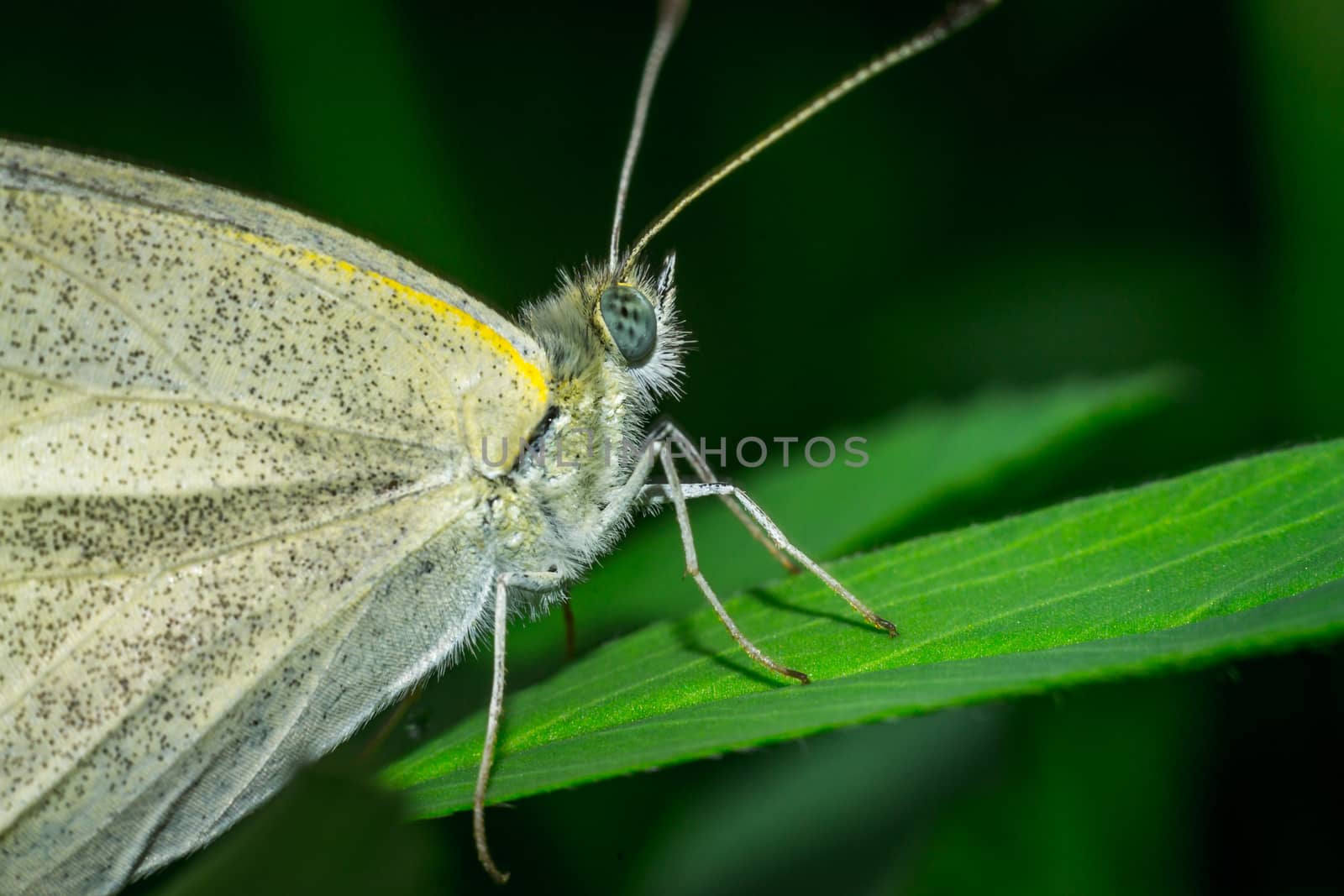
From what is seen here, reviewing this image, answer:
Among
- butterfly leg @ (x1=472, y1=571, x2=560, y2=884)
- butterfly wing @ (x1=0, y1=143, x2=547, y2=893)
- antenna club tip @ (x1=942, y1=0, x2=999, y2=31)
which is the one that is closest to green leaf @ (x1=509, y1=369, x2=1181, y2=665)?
butterfly leg @ (x1=472, y1=571, x2=560, y2=884)

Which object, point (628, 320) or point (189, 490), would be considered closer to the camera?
point (189, 490)

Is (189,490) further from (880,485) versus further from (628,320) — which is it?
(880,485)

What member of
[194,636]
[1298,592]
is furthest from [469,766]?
[1298,592]

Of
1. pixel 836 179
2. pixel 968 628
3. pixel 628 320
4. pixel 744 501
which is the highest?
pixel 836 179

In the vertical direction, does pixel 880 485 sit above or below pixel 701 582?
above

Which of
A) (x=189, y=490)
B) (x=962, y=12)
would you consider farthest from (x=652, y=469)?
(x=962, y=12)

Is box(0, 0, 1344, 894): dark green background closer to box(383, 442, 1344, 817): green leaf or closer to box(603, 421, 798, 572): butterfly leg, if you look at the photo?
box(603, 421, 798, 572): butterfly leg
